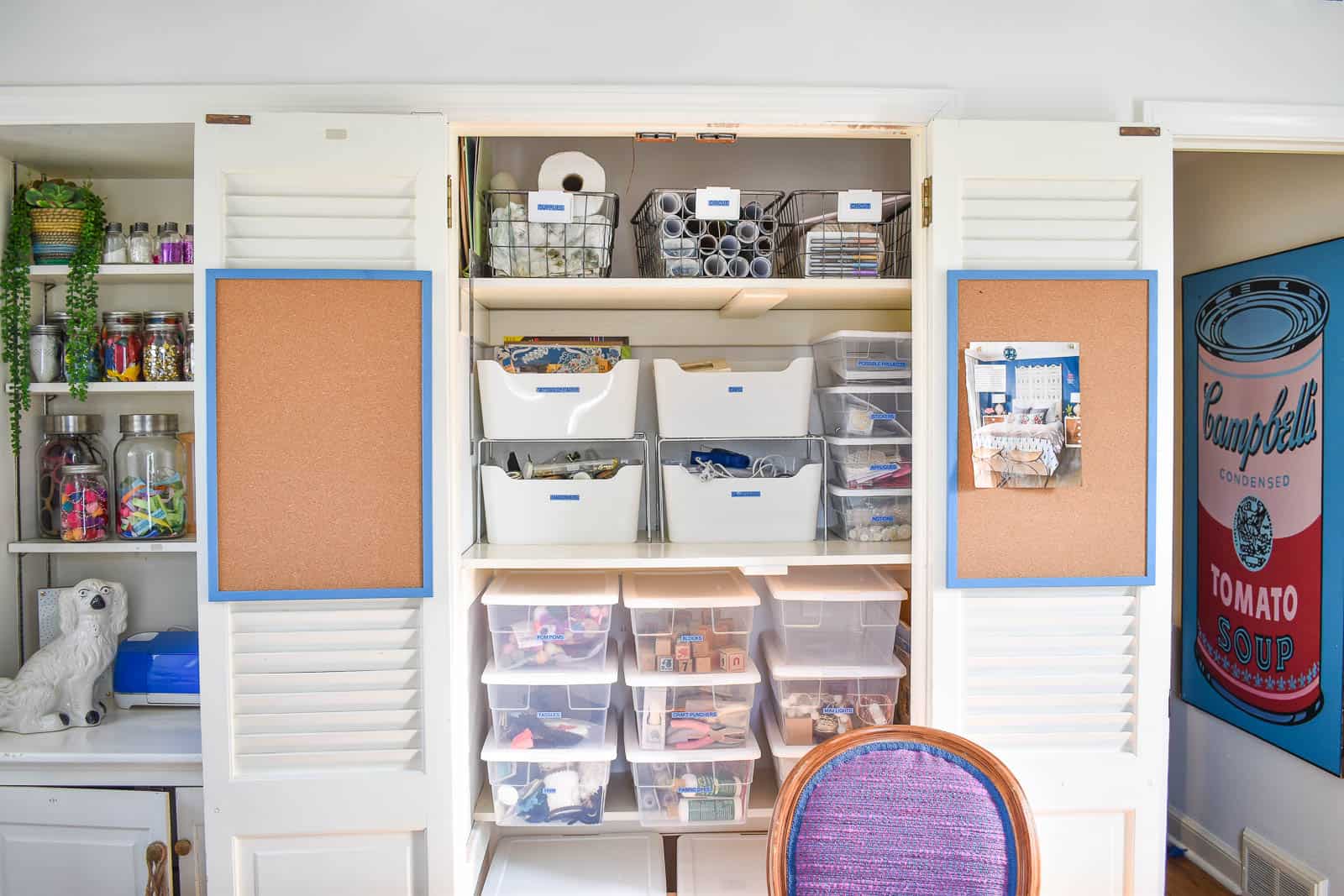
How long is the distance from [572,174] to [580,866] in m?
1.61

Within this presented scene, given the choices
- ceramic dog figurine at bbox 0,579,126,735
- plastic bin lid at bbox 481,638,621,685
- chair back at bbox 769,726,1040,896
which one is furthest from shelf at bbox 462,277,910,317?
ceramic dog figurine at bbox 0,579,126,735

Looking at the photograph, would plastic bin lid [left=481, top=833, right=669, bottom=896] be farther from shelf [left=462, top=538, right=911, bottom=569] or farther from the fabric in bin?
shelf [left=462, top=538, right=911, bottom=569]

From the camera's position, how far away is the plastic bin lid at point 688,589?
5.99ft

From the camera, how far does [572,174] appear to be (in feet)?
6.13

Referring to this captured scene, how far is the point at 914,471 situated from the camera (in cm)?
173

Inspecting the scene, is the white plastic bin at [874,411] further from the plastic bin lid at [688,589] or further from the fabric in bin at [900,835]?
the fabric in bin at [900,835]

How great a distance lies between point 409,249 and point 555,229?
34 cm

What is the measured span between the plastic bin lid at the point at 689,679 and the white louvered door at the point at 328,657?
419 mm

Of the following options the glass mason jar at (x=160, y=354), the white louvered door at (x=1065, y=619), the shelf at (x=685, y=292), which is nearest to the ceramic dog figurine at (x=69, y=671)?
the glass mason jar at (x=160, y=354)

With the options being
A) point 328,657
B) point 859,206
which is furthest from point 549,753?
point 859,206

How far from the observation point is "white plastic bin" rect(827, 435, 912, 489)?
1.95 m

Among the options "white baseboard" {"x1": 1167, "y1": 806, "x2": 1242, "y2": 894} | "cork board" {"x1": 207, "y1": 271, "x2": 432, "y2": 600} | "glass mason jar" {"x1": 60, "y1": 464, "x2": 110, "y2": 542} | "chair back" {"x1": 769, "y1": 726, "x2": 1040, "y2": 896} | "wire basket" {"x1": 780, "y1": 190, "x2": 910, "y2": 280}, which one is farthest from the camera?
"white baseboard" {"x1": 1167, "y1": 806, "x2": 1242, "y2": 894}

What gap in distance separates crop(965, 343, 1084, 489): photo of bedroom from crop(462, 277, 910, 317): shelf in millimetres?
263

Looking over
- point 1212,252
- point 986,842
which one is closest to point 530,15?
point 986,842
